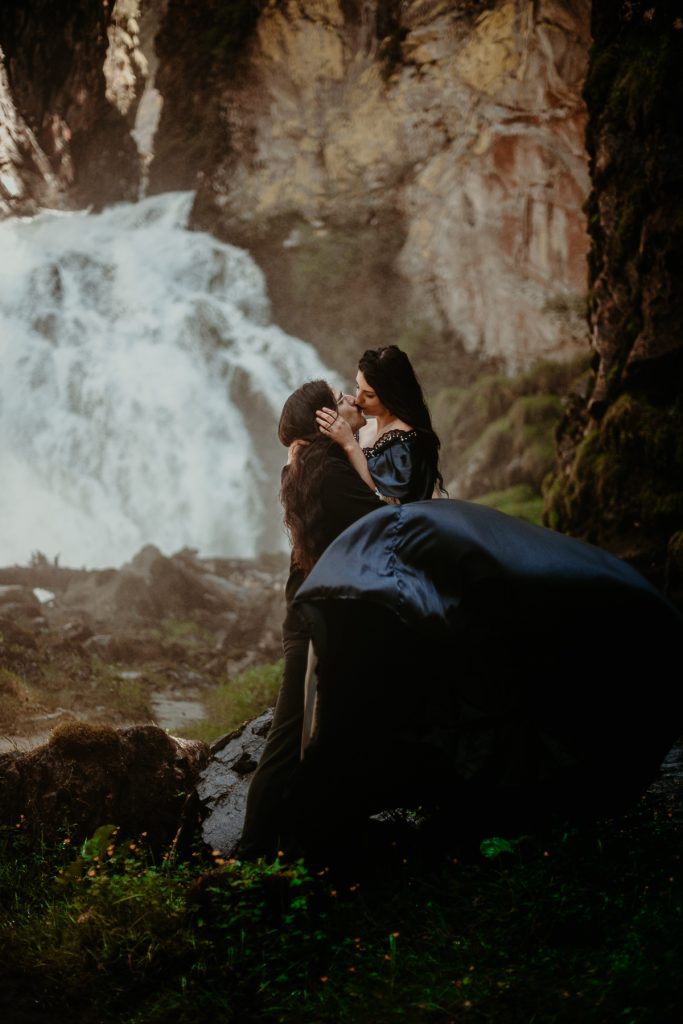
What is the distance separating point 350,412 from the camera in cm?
335

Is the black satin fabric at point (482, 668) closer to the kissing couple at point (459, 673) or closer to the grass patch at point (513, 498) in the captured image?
the kissing couple at point (459, 673)

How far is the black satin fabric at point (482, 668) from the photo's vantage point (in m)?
2.50

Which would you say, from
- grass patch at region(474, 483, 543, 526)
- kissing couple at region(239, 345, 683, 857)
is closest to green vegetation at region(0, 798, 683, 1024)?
kissing couple at region(239, 345, 683, 857)

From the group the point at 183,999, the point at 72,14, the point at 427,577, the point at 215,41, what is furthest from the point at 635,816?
the point at 215,41

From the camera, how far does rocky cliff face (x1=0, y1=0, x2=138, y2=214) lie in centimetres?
1150

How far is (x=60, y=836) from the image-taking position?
3531 millimetres

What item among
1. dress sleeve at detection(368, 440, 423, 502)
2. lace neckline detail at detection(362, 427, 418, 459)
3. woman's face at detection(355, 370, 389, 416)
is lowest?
dress sleeve at detection(368, 440, 423, 502)

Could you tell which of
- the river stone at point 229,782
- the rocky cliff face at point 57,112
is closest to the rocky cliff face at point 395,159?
the rocky cliff face at point 57,112

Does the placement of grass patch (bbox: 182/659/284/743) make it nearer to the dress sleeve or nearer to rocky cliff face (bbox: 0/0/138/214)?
the dress sleeve

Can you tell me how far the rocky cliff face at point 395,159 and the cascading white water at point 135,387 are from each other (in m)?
1.35

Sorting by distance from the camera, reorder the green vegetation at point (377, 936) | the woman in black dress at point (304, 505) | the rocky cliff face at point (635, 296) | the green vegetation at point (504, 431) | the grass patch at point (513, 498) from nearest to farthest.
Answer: the green vegetation at point (377, 936)
the woman in black dress at point (304, 505)
the rocky cliff face at point (635, 296)
the grass patch at point (513, 498)
the green vegetation at point (504, 431)

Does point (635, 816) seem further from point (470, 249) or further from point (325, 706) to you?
point (470, 249)

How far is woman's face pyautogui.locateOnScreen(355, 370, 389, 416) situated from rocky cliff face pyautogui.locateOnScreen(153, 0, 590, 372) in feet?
42.9

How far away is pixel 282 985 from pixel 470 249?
17.6m
